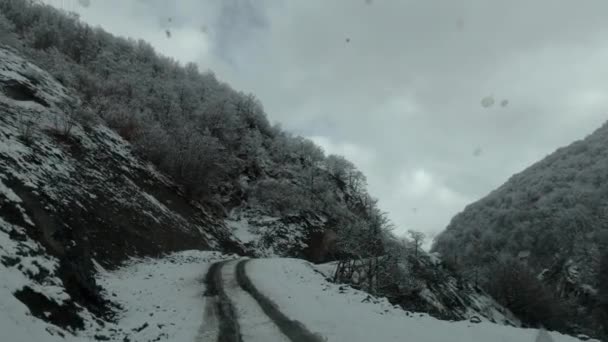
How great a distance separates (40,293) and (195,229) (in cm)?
2983

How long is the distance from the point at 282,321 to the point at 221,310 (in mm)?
2383

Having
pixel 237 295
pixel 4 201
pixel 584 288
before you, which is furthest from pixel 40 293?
pixel 584 288

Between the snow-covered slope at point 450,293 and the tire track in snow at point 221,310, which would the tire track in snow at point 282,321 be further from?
the snow-covered slope at point 450,293

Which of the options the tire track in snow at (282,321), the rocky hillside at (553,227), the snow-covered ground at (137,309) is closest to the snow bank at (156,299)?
the snow-covered ground at (137,309)

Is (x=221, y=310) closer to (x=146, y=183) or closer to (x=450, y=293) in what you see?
(x=146, y=183)

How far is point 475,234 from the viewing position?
12350 cm

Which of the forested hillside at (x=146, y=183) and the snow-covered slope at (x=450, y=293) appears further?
the snow-covered slope at (x=450, y=293)

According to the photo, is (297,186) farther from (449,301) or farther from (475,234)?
(475,234)

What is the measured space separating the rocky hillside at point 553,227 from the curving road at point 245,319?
4866cm

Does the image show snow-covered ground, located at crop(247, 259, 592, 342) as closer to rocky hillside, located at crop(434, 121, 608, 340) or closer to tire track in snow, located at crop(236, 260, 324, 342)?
tire track in snow, located at crop(236, 260, 324, 342)

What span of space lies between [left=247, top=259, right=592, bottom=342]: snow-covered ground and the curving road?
415mm

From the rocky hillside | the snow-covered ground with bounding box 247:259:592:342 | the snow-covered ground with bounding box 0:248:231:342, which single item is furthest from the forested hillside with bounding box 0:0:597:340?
the rocky hillside

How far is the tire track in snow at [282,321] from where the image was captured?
9042 mm

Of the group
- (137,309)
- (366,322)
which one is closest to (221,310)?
(137,309)
